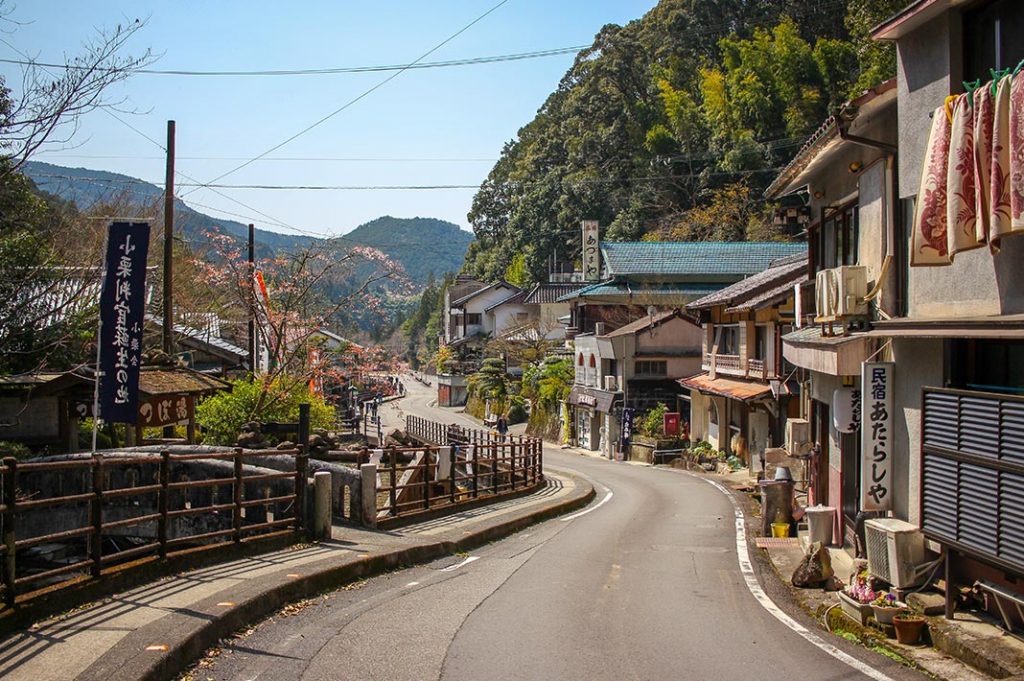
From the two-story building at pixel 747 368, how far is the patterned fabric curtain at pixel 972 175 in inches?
666

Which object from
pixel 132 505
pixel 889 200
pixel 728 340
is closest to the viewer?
pixel 889 200

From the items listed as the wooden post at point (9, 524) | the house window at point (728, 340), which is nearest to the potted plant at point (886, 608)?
the wooden post at point (9, 524)

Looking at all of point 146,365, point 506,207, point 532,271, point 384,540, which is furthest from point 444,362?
point 384,540

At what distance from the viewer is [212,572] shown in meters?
10.0

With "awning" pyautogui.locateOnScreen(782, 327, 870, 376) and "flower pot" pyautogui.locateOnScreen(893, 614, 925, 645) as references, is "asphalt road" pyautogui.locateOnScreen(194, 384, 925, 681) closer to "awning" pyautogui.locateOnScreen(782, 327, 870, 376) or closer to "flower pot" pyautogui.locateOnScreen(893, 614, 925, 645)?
"flower pot" pyautogui.locateOnScreen(893, 614, 925, 645)

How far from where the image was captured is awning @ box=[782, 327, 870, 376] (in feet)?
35.3

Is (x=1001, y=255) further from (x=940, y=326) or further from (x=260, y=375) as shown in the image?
(x=260, y=375)

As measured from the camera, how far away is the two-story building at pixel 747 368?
28422 mm

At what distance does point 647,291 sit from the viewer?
167 ft

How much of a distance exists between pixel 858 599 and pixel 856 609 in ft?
0.46

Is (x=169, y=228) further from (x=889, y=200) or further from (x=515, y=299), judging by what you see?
(x=515, y=299)

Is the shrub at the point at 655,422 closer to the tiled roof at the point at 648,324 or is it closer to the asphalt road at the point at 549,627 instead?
the tiled roof at the point at 648,324

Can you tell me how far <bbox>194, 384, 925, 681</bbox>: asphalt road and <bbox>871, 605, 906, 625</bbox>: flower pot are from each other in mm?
470

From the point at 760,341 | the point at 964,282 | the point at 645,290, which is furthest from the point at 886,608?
the point at 645,290
